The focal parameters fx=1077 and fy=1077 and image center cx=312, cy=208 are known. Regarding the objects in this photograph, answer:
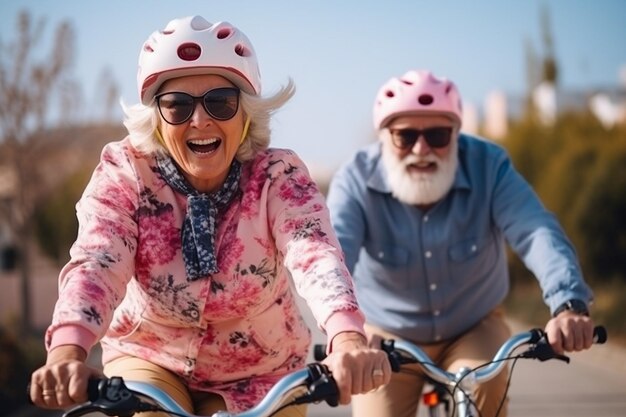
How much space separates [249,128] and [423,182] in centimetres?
150

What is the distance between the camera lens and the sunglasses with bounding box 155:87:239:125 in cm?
350

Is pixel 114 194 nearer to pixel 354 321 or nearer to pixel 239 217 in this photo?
pixel 239 217

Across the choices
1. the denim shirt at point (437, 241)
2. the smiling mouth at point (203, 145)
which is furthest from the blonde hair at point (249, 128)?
the denim shirt at point (437, 241)

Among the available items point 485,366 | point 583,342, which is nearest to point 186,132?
point 485,366

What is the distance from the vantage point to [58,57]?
17.8 m

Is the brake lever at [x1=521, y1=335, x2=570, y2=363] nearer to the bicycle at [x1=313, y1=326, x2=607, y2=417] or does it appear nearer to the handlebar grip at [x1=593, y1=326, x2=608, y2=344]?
the bicycle at [x1=313, y1=326, x2=607, y2=417]

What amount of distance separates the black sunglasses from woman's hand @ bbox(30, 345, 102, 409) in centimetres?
260

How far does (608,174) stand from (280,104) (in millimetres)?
13561

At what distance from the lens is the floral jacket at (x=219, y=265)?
11.1ft

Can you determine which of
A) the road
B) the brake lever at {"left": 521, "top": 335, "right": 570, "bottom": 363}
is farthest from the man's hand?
the road

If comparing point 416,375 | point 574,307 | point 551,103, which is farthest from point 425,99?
point 551,103

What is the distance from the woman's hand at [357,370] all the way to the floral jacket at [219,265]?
385 millimetres

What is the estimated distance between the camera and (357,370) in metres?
2.89

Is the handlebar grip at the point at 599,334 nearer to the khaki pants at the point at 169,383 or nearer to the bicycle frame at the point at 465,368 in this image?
the bicycle frame at the point at 465,368
